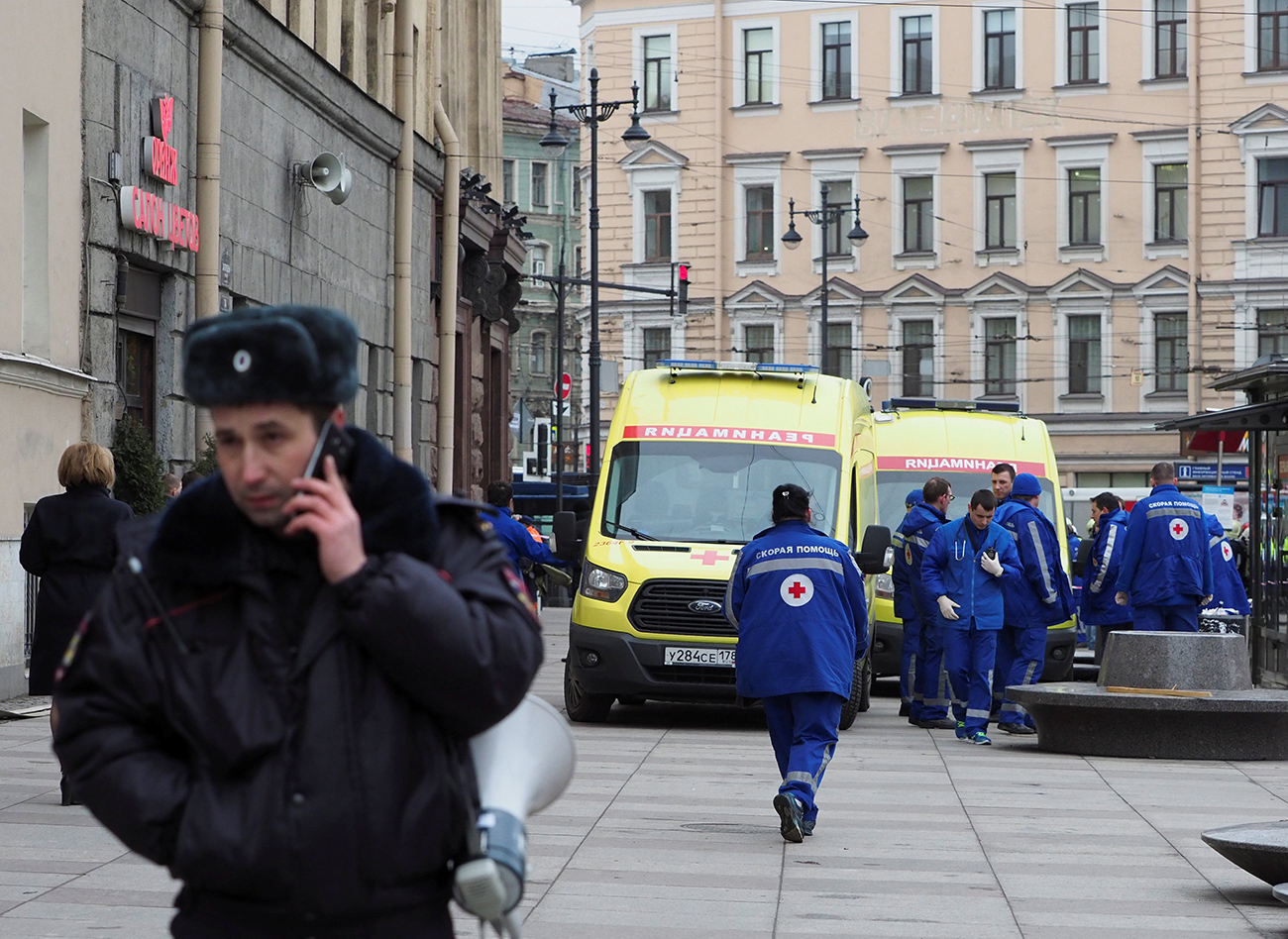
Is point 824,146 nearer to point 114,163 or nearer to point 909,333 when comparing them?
point 909,333

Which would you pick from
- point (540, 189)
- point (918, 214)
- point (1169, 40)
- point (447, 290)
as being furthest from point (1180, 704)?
point (540, 189)

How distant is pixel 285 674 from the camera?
305 cm

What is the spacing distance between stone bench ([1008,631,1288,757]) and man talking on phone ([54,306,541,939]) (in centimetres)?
1078

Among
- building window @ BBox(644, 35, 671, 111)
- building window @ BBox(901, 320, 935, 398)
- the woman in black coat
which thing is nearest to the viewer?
the woman in black coat

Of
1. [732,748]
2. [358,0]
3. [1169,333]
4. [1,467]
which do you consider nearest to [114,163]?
[1,467]

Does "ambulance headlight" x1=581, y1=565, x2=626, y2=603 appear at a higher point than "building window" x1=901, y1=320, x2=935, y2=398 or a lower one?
lower

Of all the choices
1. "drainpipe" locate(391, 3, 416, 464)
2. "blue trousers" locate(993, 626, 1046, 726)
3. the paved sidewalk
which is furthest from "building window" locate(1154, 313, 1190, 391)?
the paved sidewalk

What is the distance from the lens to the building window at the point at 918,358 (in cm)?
5491

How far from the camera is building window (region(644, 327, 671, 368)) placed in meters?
57.8

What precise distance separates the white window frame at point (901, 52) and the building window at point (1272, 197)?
8.92 m

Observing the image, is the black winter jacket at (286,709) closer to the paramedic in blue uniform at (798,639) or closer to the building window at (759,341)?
the paramedic in blue uniform at (798,639)

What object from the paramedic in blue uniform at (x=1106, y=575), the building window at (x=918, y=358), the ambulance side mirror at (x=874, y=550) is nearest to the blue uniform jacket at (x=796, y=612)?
the ambulance side mirror at (x=874, y=550)

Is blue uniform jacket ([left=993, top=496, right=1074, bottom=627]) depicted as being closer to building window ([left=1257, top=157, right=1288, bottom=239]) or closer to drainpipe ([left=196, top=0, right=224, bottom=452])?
drainpipe ([left=196, top=0, right=224, bottom=452])

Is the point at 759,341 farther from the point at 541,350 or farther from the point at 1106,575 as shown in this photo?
the point at 1106,575
